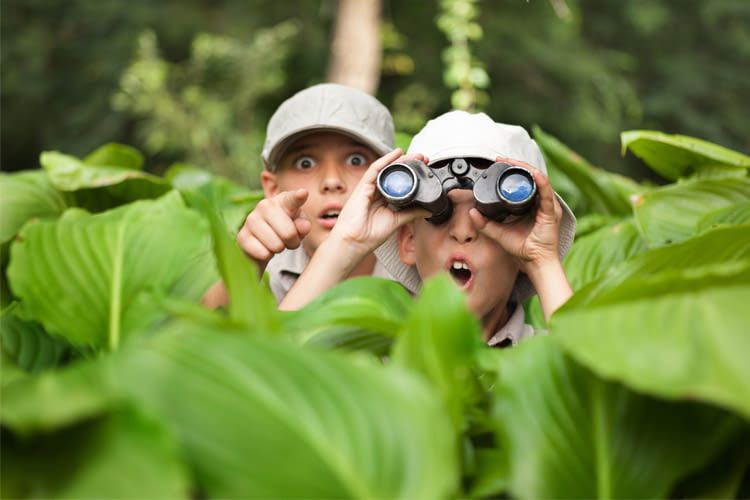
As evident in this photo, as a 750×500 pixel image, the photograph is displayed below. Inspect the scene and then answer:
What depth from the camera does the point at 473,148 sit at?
1816 mm

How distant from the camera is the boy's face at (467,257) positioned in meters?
1.77

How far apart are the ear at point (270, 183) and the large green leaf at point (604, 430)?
4.88 feet

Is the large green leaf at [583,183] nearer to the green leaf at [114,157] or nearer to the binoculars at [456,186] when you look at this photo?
the binoculars at [456,186]

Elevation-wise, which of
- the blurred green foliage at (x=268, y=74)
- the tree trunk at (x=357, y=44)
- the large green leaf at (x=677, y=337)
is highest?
the large green leaf at (x=677, y=337)

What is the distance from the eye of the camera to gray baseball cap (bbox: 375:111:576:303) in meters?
1.83

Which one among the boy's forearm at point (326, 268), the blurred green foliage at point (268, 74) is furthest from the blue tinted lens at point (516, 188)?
the blurred green foliage at point (268, 74)

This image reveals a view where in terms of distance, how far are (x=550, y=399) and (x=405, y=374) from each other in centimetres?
20

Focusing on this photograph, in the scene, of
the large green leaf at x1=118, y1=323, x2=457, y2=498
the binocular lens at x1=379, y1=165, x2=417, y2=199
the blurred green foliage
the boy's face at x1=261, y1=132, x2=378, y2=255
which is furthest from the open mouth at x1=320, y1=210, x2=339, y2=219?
the blurred green foliage

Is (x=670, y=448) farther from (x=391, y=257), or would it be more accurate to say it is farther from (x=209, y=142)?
(x=209, y=142)

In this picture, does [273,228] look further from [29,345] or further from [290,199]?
[29,345]

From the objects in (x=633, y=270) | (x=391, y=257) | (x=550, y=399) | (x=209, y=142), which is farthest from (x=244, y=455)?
(x=209, y=142)

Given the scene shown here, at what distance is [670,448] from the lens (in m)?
0.98

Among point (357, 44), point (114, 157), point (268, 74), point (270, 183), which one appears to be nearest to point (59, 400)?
point (270, 183)

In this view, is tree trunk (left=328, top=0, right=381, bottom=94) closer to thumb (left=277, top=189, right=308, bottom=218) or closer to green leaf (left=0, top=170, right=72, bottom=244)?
green leaf (left=0, top=170, right=72, bottom=244)
